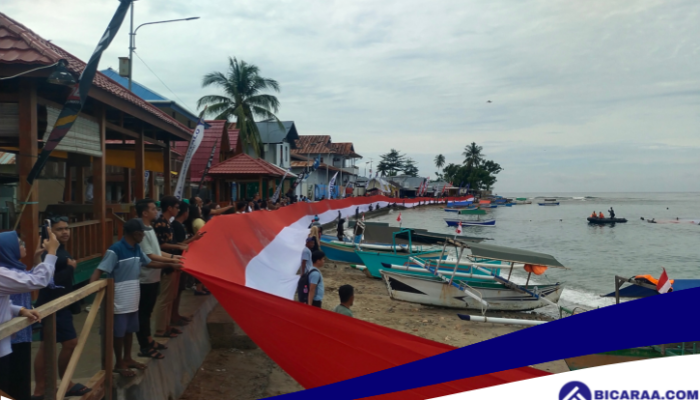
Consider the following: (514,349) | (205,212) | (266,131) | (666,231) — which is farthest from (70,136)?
(666,231)

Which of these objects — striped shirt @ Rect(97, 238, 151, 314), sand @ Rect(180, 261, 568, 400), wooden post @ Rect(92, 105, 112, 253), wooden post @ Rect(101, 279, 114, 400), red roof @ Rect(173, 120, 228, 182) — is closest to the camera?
wooden post @ Rect(101, 279, 114, 400)

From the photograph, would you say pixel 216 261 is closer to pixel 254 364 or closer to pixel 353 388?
pixel 353 388

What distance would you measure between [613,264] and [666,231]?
96.4 ft

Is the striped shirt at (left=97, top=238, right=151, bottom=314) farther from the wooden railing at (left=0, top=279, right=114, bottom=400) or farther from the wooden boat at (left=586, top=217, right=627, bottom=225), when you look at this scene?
the wooden boat at (left=586, top=217, right=627, bottom=225)

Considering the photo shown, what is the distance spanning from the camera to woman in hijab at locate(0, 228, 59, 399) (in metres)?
3.12

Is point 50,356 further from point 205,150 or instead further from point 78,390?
point 205,150

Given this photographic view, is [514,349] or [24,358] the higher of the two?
[514,349]

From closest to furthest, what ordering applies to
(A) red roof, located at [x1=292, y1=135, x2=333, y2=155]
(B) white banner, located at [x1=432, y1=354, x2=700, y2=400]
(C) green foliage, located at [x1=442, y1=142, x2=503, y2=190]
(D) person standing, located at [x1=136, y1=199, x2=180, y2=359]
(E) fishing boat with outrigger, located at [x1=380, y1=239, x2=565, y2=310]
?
1. (B) white banner, located at [x1=432, y1=354, x2=700, y2=400]
2. (D) person standing, located at [x1=136, y1=199, x2=180, y2=359]
3. (E) fishing boat with outrigger, located at [x1=380, y1=239, x2=565, y2=310]
4. (A) red roof, located at [x1=292, y1=135, x2=333, y2=155]
5. (C) green foliage, located at [x1=442, y1=142, x2=503, y2=190]

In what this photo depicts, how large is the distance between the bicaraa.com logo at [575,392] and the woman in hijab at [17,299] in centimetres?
331

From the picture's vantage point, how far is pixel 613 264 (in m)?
28.3

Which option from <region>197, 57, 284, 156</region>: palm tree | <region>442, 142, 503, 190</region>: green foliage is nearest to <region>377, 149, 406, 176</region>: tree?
<region>442, 142, 503, 190</region>: green foliage

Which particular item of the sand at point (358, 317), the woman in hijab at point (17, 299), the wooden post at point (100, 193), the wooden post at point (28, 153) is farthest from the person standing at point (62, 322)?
the wooden post at point (100, 193)

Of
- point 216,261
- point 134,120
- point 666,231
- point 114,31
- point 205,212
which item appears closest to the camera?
point 114,31

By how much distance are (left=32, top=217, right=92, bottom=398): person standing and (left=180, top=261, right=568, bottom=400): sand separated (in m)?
2.21
